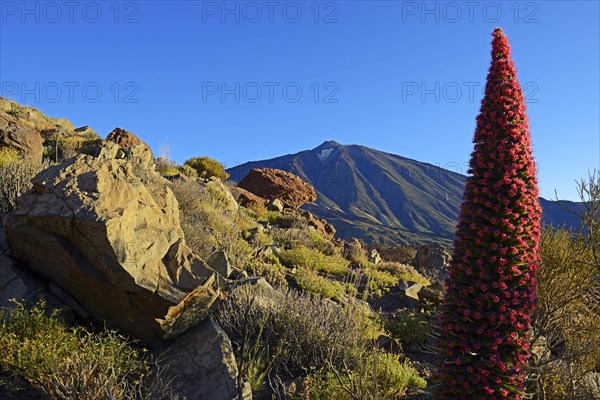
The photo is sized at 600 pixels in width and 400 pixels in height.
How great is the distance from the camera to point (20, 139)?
31.7ft

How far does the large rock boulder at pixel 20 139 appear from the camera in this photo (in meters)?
Answer: 9.35

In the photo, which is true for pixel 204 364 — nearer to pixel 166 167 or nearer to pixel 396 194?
pixel 166 167

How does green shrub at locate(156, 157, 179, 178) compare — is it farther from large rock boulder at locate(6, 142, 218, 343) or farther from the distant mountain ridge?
the distant mountain ridge

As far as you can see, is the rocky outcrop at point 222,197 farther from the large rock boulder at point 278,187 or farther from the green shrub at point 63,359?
the green shrub at point 63,359

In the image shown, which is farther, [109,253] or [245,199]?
[245,199]

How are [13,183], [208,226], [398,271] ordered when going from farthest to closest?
[398,271], [208,226], [13,183]

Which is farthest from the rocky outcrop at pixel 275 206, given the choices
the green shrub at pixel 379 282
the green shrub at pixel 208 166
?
the green shrub at pixel 379 282

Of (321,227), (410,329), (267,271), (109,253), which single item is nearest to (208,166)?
(321,227)

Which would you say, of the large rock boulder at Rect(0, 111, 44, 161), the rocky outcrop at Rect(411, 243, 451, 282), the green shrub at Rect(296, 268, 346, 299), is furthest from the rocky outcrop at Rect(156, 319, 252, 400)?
the rocky outcrop at Rect(411, 243, 451, 282)

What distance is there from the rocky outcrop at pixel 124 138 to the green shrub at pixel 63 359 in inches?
412

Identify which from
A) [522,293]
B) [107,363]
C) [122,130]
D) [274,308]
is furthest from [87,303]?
[122,130]

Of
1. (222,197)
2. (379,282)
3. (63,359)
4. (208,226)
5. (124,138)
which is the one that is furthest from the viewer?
(124,138)

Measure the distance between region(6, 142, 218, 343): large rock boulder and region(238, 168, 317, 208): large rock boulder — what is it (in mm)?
13153

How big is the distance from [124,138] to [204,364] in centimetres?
1169
